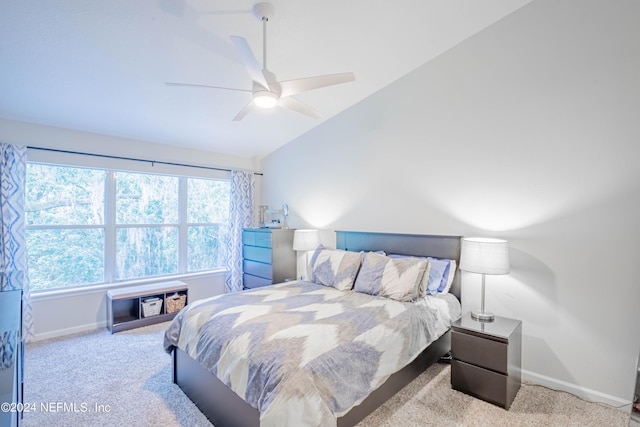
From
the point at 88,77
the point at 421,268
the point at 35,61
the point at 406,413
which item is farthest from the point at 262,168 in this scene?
the point at 406,413

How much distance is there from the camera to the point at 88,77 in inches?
102

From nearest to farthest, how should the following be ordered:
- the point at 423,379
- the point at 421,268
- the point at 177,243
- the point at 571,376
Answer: the point at 571,376 < the point at 423,379 < the point at 421,268 < the point at 177,243

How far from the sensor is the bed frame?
67.7 inches

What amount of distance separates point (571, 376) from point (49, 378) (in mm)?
4171

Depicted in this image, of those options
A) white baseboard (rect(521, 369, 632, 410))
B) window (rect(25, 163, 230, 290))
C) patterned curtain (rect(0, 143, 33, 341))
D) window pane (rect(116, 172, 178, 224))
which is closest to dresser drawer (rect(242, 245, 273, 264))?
window (rect(25, 163, 230, 290))

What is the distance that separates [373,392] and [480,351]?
0.88 meters

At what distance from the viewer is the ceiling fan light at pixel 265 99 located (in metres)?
1.97

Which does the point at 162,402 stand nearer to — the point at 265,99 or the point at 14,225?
the point at 265,99

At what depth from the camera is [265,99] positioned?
6.55ft

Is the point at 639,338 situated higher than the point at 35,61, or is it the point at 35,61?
the point at 35,61

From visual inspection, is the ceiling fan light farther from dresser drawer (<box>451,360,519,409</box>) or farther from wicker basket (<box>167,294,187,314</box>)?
wicker basket (<box>167,294,187,314</box>)

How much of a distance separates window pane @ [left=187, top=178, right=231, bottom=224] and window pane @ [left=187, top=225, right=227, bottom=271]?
6.1 inches

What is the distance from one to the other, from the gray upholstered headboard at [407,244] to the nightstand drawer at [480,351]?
27.2 inches

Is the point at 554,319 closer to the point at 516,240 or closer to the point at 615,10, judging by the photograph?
the point at 516,240
